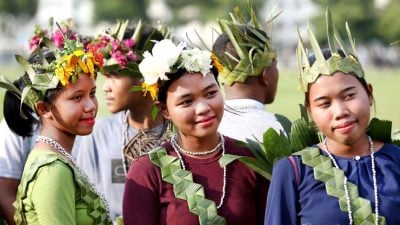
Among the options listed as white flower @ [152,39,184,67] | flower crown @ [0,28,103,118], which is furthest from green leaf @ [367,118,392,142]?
flower crown @ [0,28,103,118]

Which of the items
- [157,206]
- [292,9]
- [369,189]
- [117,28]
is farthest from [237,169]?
[292,9]

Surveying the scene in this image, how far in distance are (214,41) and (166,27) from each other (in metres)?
1.01

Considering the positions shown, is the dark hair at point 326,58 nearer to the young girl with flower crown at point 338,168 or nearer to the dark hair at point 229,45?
the young girl with flower crown at point 338,168

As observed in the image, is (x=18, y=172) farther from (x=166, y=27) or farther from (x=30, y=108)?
(x=166, y=27)

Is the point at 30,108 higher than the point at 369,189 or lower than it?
higher

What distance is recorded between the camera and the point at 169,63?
504cm

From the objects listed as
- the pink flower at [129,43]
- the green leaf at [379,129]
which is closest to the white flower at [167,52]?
the green leaf at [379,129]

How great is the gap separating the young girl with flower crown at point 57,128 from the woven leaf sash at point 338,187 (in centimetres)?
108

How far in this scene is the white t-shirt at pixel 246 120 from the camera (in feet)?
19.5

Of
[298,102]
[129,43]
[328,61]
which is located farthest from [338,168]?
[298,102]

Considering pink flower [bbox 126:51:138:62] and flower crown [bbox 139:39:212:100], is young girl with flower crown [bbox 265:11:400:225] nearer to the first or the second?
flower crown [bbox 139:39:212:100]

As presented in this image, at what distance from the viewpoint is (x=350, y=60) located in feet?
15.5

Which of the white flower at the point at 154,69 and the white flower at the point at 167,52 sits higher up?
the white flower at the point at 167,52

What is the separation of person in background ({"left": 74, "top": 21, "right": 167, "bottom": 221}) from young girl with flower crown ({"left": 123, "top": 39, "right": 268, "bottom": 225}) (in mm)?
1265
